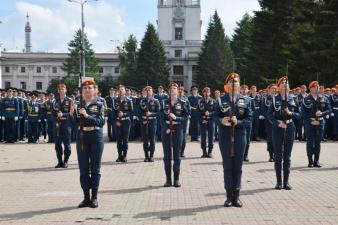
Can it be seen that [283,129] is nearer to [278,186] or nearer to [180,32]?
[278,186]

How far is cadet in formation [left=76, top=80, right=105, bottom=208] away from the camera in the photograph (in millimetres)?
8555

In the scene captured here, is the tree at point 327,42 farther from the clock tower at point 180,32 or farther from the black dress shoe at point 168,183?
the clock tower at point 180,32

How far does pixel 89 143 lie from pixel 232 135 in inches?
97.9

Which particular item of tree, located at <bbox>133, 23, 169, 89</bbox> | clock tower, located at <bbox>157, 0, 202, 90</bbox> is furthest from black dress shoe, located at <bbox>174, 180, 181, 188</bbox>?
clock tower, located at <bbox>157, 0, 202, 90</bbox>

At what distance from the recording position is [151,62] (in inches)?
3155

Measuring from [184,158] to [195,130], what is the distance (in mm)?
6722

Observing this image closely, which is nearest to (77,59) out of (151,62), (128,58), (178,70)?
(128,58)

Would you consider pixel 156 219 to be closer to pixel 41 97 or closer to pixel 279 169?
pixel 279 169

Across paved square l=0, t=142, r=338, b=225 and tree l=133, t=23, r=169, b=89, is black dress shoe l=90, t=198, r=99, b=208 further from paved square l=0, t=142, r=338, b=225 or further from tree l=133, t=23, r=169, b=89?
tree l=133, t=23, r=169, b=89

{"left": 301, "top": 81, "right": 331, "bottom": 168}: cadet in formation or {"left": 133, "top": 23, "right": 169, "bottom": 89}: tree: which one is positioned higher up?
{"left": 133, "top": 23, "right": 169, "bottom": 89}: tree

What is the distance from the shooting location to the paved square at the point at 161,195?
7727 millimetres

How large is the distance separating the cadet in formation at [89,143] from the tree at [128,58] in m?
75.3

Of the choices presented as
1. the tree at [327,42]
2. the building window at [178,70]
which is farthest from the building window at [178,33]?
the tree at [327,42]

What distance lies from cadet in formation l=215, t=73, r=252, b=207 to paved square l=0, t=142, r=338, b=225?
368mm
